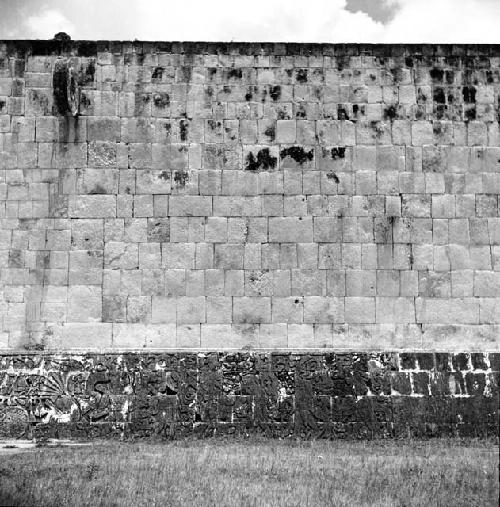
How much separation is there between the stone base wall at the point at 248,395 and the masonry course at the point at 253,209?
52mm

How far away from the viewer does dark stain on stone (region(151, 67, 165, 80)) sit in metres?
12.4

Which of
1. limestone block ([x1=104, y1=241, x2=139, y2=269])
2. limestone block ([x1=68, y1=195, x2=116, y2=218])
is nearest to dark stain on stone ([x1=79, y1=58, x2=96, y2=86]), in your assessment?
limestone block ([x1=68, y1=195, x2=116, y2=218])

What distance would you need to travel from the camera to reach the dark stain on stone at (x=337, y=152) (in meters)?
12.4

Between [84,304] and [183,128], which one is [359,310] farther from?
[84,304]

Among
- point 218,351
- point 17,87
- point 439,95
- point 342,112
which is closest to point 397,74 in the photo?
point 439,95

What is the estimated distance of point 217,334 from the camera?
12.0 metres

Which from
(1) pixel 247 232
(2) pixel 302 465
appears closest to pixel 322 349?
(1) pixel 247 232

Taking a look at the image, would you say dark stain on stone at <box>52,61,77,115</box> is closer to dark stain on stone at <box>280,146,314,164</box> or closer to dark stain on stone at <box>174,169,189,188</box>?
dark stain on stone at <box>174,169,189,188</box>

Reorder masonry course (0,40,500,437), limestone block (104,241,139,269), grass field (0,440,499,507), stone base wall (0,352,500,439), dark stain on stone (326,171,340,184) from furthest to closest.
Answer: dark stain on stone (326,171,340,184)
limestone block (104,241,139,269)
masonry course (0,40,500,437)
stone base wall (0,352,500,439)
grass field (0,440,499,507)

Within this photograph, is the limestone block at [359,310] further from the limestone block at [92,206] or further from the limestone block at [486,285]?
the limestone block at [92,206]

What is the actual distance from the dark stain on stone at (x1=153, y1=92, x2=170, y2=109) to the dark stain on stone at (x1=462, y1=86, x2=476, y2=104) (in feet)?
15.5

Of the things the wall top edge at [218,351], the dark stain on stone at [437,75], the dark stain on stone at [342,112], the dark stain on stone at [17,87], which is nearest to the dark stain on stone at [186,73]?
the dark stain on stone at [342,112]

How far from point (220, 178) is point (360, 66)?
113 inches

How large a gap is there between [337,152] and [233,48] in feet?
7.69
